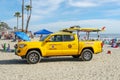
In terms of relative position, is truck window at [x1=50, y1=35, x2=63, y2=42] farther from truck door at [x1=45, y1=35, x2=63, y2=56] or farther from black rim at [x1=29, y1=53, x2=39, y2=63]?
black rim at [x1=29, y1=53, x2=39, y2=63]

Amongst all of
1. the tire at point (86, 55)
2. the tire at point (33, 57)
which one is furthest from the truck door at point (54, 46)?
the tire at point (86, 55)

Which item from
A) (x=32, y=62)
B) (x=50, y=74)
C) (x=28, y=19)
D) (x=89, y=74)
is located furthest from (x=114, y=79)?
(x=28, y=19)

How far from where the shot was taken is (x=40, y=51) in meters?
16.6

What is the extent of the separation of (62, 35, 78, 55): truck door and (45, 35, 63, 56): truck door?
295 millimetres

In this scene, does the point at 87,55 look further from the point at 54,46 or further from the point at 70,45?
the point at 54,46

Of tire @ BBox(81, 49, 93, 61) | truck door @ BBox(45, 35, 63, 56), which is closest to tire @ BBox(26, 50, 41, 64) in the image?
truck door @ BBox(45, 35, 63, 56)

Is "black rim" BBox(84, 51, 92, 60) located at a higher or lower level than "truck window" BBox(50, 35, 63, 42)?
lower

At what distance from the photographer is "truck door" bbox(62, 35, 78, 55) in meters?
17.2

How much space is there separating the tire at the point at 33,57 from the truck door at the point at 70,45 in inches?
64.9

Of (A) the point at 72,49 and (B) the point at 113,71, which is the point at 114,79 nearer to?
(B) the point at 113,71

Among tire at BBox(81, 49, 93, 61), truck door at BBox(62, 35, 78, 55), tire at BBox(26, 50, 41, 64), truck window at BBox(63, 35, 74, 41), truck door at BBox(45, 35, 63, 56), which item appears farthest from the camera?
tire at BBox(81, 49, 93, 61)

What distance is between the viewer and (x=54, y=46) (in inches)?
666

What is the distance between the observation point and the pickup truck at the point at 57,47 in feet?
53.6

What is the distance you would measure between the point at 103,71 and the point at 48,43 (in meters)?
4.54
